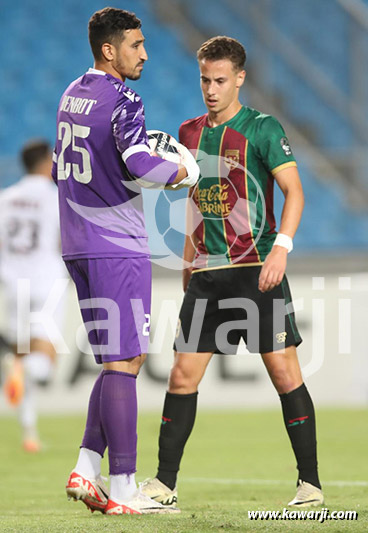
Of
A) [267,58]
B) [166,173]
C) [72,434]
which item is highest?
[267,58]

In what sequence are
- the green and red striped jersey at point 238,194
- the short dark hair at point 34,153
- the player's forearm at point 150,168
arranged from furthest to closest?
the short dark hair at point 34,153 → the green and red striped jersey at point 238,194 → the player's forearm at point 150,168

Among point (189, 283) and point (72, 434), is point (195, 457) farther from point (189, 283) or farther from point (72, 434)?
point (189, 283)

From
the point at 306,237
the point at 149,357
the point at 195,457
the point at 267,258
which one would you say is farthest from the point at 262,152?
the point at 306,237

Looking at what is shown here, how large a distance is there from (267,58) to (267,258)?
9310mm

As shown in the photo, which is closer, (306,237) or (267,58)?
(306,237)

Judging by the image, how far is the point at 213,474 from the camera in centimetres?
590

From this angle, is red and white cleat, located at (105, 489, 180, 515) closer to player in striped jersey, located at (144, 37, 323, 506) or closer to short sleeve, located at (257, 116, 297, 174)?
player in striped jersey, located at (144, 37, 323, 506)

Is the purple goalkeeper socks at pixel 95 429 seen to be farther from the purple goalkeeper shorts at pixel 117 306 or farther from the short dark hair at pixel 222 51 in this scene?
the short dark hair at pixel 222 51

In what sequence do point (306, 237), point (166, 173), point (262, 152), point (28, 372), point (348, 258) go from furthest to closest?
point (306, 237)
point (348, 258)
point (28, 372)
point (262, 152)
point (166, 173)

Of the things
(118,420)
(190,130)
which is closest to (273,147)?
(190,130)

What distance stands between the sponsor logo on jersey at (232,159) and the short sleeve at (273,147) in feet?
0.33

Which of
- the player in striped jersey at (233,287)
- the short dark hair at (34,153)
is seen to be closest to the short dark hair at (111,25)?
the player in striped jersey at (233,287)

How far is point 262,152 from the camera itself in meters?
4.27

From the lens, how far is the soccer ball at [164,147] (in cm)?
399
